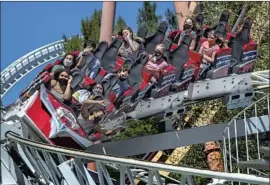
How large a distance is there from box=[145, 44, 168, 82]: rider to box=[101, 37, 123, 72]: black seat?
0.53 m

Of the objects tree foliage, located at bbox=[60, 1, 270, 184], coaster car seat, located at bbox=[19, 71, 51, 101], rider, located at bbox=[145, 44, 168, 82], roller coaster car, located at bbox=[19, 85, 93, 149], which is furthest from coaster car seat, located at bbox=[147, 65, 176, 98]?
tree foliage, located at bbox=[60, 1, 270, 184]

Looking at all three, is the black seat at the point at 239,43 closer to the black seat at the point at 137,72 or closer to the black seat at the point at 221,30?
the black seat at the point at 221,30

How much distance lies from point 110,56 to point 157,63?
728mm

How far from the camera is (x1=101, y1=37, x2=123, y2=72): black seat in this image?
9234 mm

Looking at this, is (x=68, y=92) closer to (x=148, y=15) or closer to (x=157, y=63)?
(x=157, y=63)

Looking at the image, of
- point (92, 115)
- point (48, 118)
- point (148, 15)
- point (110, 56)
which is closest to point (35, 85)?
point (48, 118)

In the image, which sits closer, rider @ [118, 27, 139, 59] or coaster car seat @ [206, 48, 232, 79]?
coaster car seat @ [206, 48, 232, 79]

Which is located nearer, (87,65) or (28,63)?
(87,65)

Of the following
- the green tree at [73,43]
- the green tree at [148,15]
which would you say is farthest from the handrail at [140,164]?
the green tree at [148,15]

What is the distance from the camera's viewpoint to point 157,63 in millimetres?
8914

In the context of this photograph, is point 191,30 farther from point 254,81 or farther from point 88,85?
point 88,85

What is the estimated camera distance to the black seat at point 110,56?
9.23 meters

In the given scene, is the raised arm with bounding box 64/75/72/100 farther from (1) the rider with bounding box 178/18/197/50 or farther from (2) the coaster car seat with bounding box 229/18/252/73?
(2) the coaster car seat with bounding box 229/18/252/73

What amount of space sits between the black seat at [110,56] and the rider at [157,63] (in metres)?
0.53
